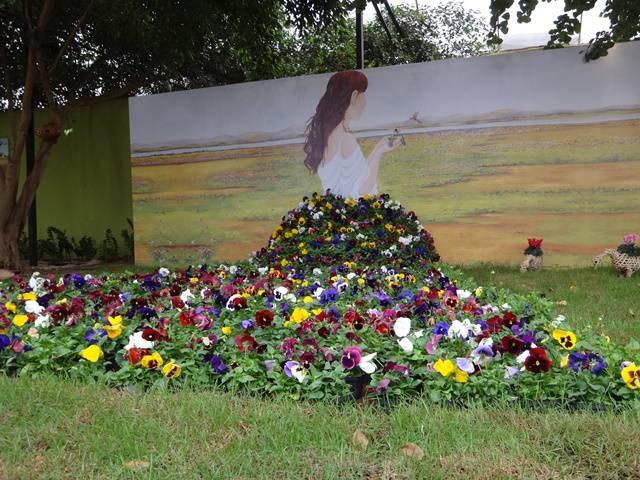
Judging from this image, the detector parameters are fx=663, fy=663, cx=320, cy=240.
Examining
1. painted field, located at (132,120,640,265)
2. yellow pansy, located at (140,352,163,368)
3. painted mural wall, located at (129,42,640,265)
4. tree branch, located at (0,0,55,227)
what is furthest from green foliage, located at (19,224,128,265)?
yellow pansy, located at (140,352,163,368)

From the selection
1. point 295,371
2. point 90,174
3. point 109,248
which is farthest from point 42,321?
point 90,174

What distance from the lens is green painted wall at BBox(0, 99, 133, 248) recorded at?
1178 cm

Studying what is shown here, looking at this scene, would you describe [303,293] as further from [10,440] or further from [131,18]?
[131,18]

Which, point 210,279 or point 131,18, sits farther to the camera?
point 131,18

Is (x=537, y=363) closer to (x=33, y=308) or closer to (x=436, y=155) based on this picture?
(x=33, y=308)

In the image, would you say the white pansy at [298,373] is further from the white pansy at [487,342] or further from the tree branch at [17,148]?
the tree branch at [17,148]

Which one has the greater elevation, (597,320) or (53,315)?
(53,315)

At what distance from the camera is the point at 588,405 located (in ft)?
7.99

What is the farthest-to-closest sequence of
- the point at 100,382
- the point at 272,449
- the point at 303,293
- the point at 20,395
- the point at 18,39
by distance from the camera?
the point at 18,39, the point at 303,293, the point at 100,382, the point at 20,395, the point at 272,449

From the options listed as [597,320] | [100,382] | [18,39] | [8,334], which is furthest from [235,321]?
[18,39]

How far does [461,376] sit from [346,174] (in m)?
6.57

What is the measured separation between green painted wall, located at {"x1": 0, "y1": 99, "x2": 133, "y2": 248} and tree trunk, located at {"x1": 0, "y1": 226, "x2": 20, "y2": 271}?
110 inches

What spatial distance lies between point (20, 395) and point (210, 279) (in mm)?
2470

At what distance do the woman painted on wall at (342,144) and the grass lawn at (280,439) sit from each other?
6.49 meters
